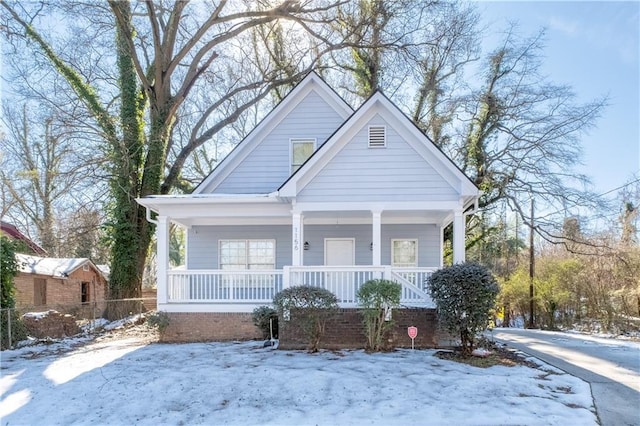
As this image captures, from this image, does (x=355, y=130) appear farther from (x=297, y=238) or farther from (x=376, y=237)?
(x=297, y=238)

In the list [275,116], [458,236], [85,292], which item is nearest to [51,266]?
[85,292]

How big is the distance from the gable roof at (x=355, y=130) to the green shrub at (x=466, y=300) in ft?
8.48

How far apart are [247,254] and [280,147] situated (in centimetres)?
375

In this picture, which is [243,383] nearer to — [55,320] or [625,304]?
[55,320]

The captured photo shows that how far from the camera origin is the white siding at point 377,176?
10570 mm

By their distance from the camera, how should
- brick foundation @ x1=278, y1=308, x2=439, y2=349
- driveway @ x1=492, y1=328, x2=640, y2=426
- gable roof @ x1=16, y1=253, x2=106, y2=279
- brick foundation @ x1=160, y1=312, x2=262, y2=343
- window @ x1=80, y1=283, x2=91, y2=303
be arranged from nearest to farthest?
driveway @ x1=492, y1=328, x2=640, y2=426
brick foundation @ x1=278, y1=308, x2=439, y2=349
brick foundation @ x1=160, y1=312, x2=262, y2=343
gable roof @ x1=16, y1=253, x2=106, y2=279
window @ x1=80, y1=283, x2=91, y2=303

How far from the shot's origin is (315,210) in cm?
1077

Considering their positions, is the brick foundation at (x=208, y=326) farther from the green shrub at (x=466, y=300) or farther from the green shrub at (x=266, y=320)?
the green shrub at (x=466, y=300)

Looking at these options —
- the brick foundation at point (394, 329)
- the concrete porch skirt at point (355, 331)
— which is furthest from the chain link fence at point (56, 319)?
the brick foundation at point (394, 329)

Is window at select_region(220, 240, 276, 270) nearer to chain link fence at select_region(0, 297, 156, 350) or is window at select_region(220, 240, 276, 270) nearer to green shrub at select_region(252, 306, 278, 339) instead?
green shrub at select_region(252, 306, 278, 339)

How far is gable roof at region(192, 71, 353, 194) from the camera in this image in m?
13.5

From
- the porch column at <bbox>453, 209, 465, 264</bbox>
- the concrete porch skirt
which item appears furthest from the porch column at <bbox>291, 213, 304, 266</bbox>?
the porch column at <bbox>453, 209, 465, 264</bbox>

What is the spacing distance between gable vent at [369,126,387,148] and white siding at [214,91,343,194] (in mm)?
3081

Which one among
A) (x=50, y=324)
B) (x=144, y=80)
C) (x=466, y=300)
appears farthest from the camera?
(x=144, y=80)
